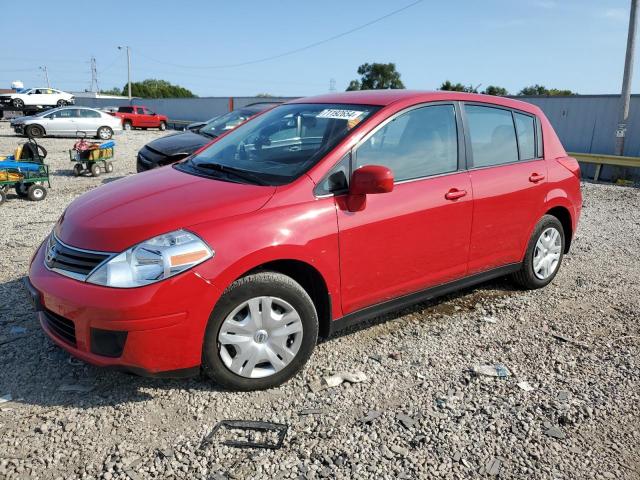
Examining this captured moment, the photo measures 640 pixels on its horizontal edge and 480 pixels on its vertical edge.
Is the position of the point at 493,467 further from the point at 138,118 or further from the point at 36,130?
the point at 138,118

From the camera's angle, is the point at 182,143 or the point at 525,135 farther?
the point at 182,143

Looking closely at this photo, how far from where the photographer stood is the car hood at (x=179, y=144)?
8.79m

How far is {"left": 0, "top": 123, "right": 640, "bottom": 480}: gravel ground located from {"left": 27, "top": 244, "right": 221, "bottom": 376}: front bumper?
362 mm

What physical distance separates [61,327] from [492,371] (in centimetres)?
272

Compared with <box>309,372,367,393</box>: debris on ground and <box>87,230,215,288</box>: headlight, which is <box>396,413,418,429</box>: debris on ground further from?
<box>87,230,215,288</box>: headlight

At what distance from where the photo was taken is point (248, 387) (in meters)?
3.07

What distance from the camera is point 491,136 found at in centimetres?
431

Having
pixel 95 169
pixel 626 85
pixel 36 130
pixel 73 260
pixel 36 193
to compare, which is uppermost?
pixel 626 85

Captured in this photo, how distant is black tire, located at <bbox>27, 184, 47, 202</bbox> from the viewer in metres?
8.84

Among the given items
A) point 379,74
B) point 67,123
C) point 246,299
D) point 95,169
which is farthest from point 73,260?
point 379,74

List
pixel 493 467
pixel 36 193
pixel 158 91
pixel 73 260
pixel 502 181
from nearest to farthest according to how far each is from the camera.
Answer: pixel 493 467, pixel 73 260, pixel 502 181, pixel 36 193, pixel 158 91

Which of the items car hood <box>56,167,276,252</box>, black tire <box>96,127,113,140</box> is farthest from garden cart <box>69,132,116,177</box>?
black tire <box>96,127,113,140</box>

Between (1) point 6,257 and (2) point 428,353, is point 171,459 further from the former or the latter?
(1) point 6,257

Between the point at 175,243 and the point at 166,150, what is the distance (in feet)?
21.3
